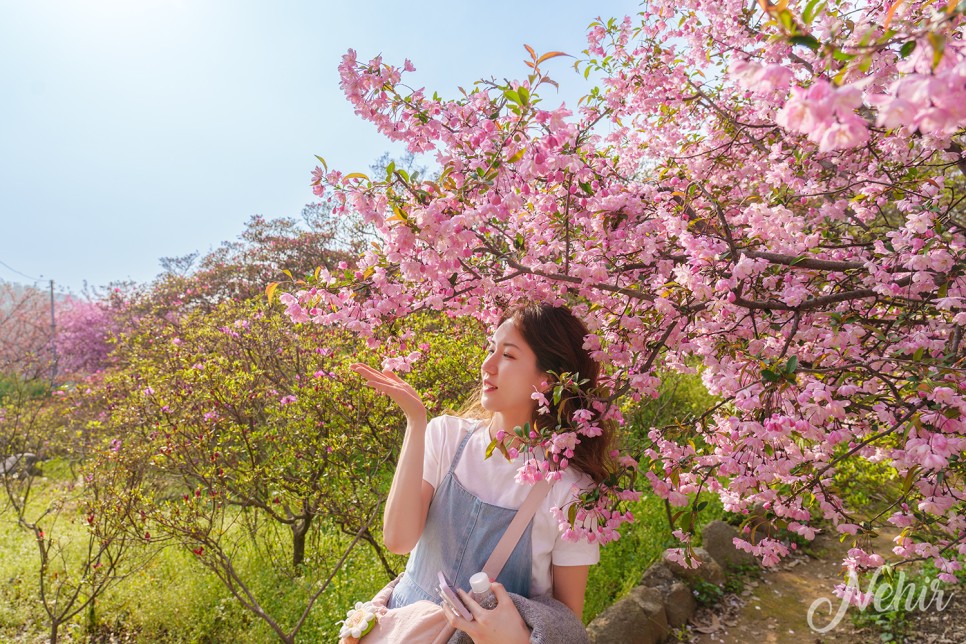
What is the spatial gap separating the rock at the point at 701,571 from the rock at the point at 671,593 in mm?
55

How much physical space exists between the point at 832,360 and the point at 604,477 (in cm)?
103

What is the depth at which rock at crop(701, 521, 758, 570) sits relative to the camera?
466 centimetres

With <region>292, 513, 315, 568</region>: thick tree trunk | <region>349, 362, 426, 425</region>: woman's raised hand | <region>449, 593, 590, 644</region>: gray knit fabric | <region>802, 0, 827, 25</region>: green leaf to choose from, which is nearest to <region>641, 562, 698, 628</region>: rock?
<region>292, 513, 315, 568</region>: thick tree trunk

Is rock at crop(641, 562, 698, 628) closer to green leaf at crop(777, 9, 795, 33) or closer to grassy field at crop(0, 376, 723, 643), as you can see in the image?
grassy field at crop(0, 376, 723, 643)

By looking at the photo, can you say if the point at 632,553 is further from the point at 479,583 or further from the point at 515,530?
the point at 479,583

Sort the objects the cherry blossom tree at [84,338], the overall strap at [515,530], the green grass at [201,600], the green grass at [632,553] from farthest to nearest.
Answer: the cherry blossom tree at [84,338] → the green grass at [632,553] → the green grass at [201,600] → the overall strap at [515,530]

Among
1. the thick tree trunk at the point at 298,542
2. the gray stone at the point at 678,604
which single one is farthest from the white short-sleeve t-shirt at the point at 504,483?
the thick tree trunk at the point at 298,542

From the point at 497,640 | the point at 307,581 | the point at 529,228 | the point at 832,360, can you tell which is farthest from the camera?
the point at 307,581

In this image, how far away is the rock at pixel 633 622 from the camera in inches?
136

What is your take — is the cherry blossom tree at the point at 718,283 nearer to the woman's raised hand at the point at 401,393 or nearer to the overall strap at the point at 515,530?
the overall strap at the point at 515,530

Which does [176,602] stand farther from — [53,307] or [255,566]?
[53,307]

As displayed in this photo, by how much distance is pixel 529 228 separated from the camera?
2533 mm

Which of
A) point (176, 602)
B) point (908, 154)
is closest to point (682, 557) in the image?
point (908, 154)

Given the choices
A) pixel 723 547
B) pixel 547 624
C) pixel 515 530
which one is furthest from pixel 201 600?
pixel 723 547
